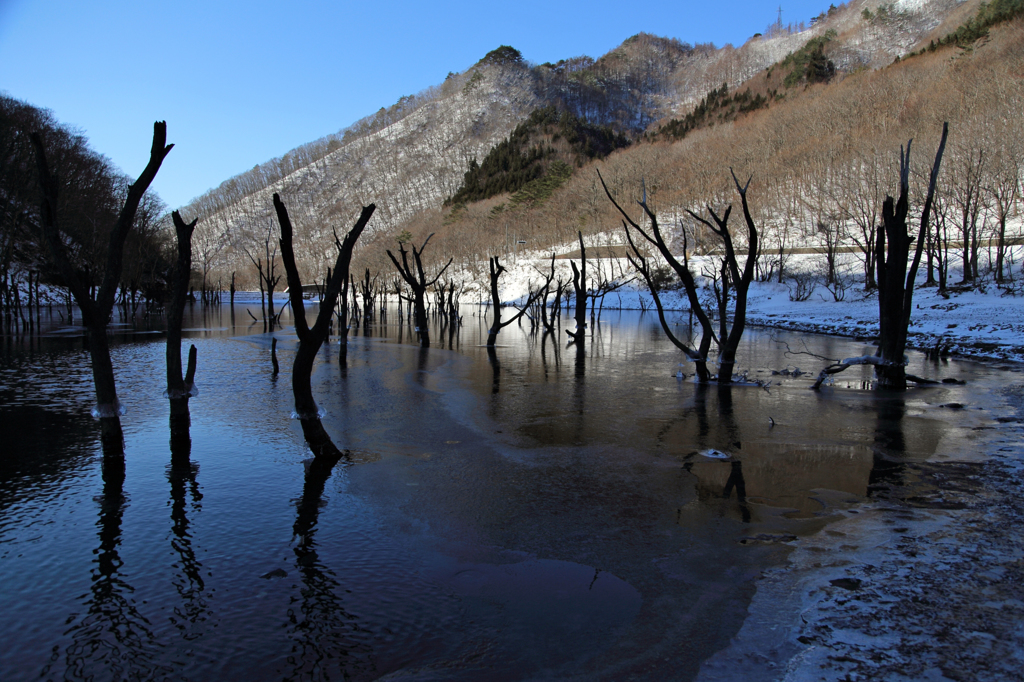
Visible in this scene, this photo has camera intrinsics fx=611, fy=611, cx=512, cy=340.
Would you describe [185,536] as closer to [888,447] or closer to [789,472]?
[789,472]

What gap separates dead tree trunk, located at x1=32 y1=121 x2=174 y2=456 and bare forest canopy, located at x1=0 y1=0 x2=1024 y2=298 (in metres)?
20.4

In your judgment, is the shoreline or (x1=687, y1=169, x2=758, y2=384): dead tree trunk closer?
the shoreline

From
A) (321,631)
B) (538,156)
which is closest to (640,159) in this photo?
(538,156)

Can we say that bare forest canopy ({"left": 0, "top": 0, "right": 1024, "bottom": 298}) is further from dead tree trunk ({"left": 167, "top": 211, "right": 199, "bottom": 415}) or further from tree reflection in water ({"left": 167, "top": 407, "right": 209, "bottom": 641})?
tree reflection in water ({"left": 167, "top": 407, "right": 209, "bottom": 641})

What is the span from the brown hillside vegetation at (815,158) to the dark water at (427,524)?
4069cm

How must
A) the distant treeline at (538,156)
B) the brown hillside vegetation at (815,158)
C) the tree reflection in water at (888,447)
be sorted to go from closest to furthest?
the tree reflection in water at (888,447), the brown hillside vegetation at (815,158), the distant treeline at (538,156)

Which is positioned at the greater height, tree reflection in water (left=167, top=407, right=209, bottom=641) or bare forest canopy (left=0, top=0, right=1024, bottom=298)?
bare forest canopy (left=0, top=0, right=1024, bottom=298)

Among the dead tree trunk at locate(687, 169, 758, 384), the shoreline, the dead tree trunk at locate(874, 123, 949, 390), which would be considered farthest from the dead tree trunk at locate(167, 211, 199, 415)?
the dead tree trunk at locate(874, 123, 949, 390)

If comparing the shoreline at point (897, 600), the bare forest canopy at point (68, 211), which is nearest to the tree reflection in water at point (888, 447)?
the shoreline at point (897, 600)

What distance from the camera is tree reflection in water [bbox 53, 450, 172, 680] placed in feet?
11.6

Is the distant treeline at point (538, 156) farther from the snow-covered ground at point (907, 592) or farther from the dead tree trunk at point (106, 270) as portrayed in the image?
the snow-covered ground at point (907, 592)

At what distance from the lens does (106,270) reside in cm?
686

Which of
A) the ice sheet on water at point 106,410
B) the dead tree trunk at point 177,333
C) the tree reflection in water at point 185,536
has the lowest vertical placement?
the tree reflection in water at point 185,536

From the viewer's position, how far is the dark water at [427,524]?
12.4 ft
